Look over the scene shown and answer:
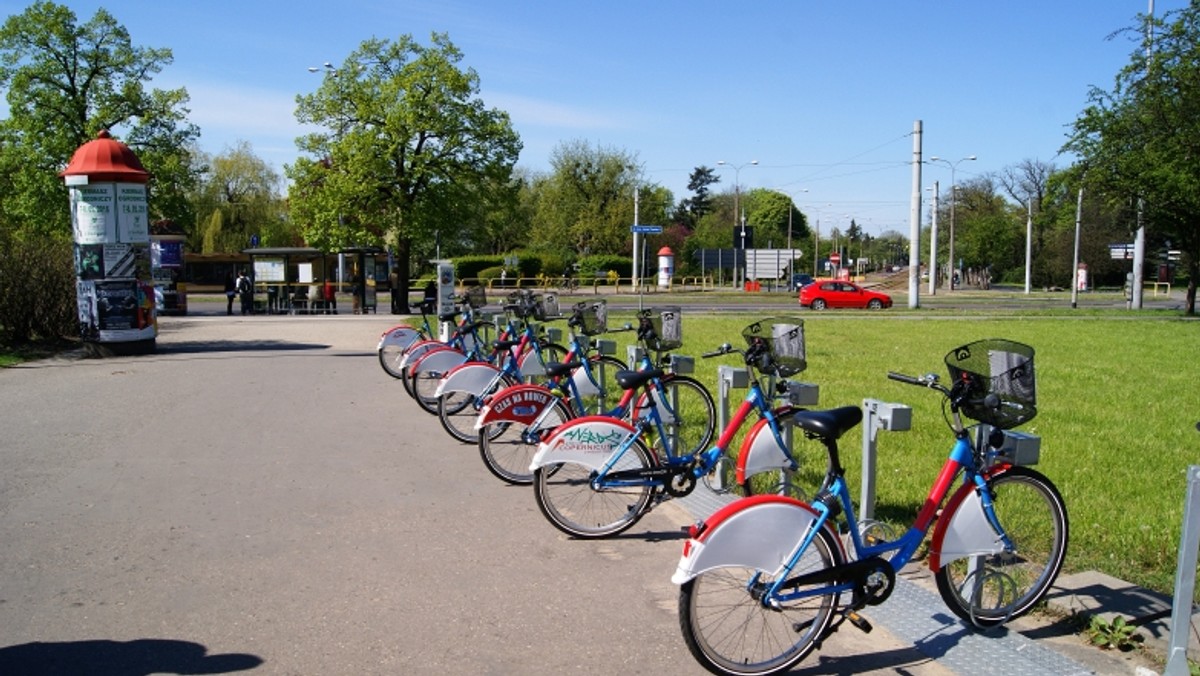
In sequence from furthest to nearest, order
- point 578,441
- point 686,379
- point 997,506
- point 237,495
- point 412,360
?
point 412,360, point 686,379, point 237,495, point 578,441, point 997,506

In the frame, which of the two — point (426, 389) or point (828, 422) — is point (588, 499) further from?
point (426, 389)

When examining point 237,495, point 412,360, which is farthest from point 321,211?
point 237,495

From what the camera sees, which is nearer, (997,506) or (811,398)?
(997,506)

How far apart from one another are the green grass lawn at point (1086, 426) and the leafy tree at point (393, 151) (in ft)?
47.7

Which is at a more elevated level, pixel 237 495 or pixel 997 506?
pixel 997 506

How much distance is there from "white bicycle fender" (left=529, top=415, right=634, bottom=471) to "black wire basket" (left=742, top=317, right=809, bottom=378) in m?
1.03

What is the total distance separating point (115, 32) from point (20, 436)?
99.5 feet

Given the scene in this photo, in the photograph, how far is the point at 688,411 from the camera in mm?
7203

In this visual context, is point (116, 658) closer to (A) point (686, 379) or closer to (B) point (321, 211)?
(A) point (686, 379)

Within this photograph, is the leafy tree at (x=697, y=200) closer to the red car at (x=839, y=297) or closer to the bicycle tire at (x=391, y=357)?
the red car at (x=839, y=297)

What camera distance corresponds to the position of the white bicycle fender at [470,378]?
774cm

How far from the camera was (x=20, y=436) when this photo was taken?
340 inches

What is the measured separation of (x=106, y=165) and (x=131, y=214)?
0.88m

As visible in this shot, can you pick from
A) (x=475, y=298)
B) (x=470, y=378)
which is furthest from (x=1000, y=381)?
(x=475, y=298)
